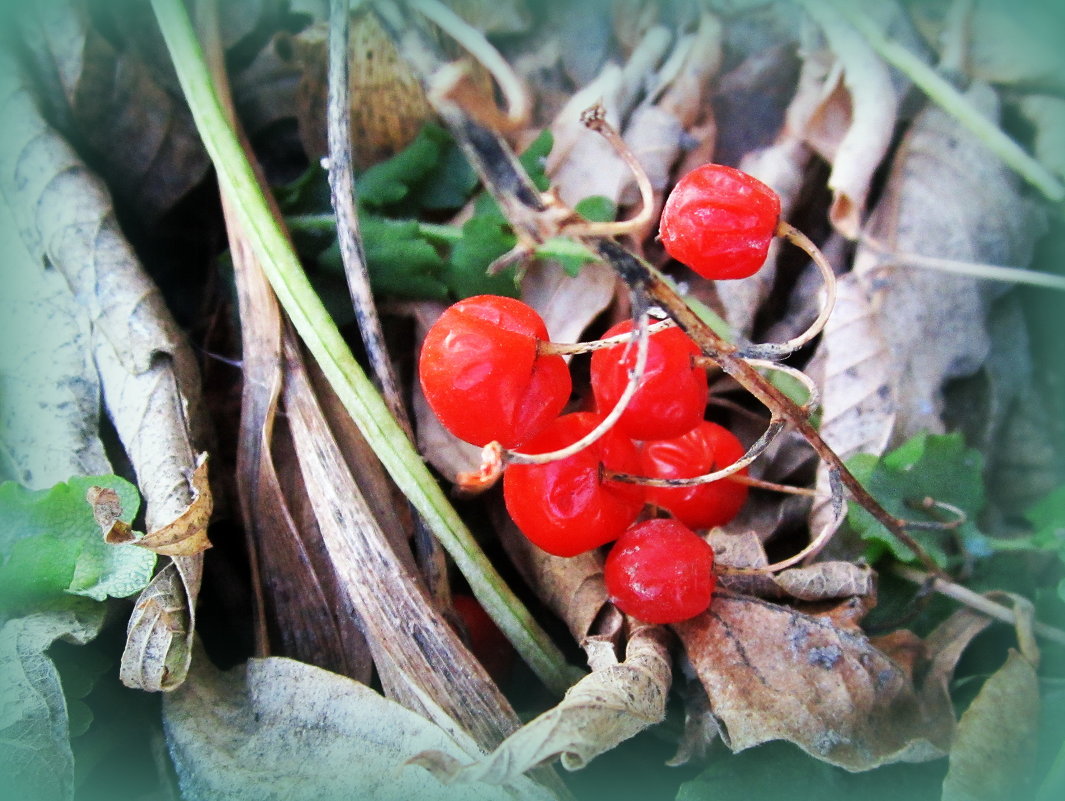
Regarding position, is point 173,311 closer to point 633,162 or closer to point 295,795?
point 295,795

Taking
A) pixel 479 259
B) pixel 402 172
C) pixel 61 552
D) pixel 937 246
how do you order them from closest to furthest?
pixel 61 552, pixel 479 259, pixel 402 172, pixel 937 246

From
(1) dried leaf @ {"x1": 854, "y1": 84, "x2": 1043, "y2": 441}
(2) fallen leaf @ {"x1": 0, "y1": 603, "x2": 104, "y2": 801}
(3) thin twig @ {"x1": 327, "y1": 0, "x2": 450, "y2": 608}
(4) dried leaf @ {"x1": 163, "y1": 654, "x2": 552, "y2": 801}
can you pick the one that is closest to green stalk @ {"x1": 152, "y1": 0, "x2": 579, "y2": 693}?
(3) thin twig @ {"x1": 327, "y1": 0, "x2": 450, "y2": 608}

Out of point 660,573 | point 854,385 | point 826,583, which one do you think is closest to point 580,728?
point 660,573

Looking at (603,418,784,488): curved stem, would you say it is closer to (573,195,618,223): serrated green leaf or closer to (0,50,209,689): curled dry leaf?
(573,195,618,223): serrated green leaf

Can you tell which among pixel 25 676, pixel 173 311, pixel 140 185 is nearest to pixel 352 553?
pixel 25 676

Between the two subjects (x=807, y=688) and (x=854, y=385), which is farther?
(x=854, y=385)

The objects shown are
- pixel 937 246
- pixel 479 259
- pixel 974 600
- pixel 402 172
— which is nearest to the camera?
pixel 974 600

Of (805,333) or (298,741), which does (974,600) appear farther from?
(298,741)
